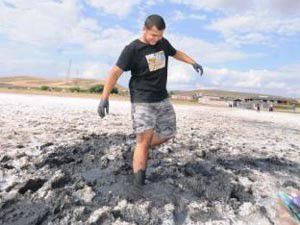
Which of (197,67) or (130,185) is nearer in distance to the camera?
(130,185)

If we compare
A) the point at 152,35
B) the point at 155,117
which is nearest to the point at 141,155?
the point at 155,117

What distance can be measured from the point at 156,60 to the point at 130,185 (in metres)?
1.60

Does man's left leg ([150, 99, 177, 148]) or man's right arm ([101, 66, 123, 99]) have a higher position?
man's right arm ([101, 66, 123, 99])

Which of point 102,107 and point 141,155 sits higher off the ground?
point 102,107

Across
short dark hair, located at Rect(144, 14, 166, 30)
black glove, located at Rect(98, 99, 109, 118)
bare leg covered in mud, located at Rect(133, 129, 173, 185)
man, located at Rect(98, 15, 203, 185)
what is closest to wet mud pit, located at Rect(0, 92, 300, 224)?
bare leg covered in mud, located at Rect(133, 129, 173, 185)

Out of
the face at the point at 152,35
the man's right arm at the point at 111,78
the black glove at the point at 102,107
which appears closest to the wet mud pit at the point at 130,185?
the black glove at the point at 102,107

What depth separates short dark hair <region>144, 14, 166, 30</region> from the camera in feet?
17.5

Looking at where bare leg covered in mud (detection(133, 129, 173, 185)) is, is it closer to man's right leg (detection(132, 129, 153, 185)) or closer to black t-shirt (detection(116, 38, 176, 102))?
man's right leg (detection(132, 129, 153, 185))

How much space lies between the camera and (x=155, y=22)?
17.6ft

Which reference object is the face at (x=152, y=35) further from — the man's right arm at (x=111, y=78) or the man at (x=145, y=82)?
the man's right arm at (x=111, y=78)

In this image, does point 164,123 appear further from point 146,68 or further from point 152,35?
point 152,35

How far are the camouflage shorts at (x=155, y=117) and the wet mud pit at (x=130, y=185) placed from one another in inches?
26.8

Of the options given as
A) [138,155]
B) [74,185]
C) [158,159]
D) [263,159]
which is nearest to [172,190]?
[138,155]

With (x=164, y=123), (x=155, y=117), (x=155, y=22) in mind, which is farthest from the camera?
(x=164, y=123)
